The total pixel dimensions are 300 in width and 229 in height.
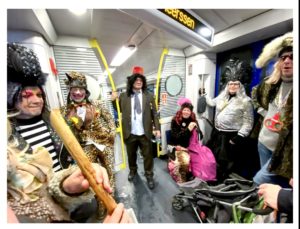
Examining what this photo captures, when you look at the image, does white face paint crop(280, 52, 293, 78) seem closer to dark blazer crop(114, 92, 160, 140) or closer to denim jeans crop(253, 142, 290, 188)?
denim jeans crop(253, 142, 290, 188)

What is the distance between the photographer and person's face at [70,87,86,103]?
0.65 m

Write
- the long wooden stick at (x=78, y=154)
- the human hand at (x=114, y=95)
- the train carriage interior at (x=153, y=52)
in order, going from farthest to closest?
the human hand at (x=114, y=95) < the train carriage interior at (x=153, y=52) < the long wooden stick at (x=78, y=154)

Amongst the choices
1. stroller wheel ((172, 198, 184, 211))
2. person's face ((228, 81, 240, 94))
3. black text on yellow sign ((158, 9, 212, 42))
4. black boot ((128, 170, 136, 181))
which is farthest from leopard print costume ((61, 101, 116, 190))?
person's face ((228, 81, 240, 94))

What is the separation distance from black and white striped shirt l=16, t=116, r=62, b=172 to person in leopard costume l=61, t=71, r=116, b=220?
3.4 inches

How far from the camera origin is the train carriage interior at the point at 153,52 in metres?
0.61

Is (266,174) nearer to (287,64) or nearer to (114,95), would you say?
(287,64)

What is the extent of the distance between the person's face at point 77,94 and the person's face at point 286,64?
2.76 feet

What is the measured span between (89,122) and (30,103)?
223mm

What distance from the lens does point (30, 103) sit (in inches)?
21.1

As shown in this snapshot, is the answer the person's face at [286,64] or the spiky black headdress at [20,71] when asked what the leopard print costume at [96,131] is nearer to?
the spiky black headdress at [20,71]

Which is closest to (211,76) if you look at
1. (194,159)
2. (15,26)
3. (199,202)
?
(194,159)

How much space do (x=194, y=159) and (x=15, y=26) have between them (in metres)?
0.98

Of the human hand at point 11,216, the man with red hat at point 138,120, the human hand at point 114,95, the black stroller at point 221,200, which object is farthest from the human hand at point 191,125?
the human hand at point 11,216
